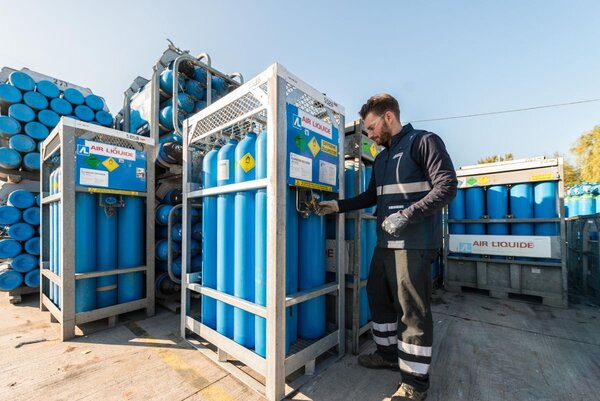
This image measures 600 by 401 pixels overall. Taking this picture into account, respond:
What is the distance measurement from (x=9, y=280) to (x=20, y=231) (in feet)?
2.26

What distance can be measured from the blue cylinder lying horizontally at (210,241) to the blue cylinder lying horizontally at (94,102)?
3.85m

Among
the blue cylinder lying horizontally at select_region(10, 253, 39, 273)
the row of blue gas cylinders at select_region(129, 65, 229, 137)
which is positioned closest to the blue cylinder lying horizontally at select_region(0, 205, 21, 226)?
the blue cylinder lying horizontally at select_region(10, 253, 39, 273)

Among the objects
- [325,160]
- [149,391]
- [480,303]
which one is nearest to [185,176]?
[325,160]

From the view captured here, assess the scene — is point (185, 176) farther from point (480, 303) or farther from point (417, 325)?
point (480, 303)

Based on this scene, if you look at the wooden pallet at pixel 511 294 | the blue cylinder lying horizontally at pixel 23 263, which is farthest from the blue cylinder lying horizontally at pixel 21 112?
the wooden pallet at pixel 511 294

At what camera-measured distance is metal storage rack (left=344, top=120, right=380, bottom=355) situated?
2479 millimetres

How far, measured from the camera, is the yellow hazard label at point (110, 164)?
3.05m

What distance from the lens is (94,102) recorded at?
15.8ft

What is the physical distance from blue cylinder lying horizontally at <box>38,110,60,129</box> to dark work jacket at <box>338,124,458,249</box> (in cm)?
536

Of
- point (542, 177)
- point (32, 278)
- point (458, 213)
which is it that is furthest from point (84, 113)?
point (542, 177)

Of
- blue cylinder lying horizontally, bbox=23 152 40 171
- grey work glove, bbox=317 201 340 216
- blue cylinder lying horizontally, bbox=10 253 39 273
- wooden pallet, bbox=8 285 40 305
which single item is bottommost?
wooden pallet, bbox=8 285 40 305

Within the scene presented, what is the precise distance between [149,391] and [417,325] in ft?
6.42

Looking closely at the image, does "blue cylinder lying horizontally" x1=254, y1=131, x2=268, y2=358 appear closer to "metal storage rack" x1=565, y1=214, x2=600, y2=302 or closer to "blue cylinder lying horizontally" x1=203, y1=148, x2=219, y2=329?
"blue cylinder lying horizontally" x1=203, y1=148, x2=219, y2=329

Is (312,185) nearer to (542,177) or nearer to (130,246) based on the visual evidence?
(130,246)
